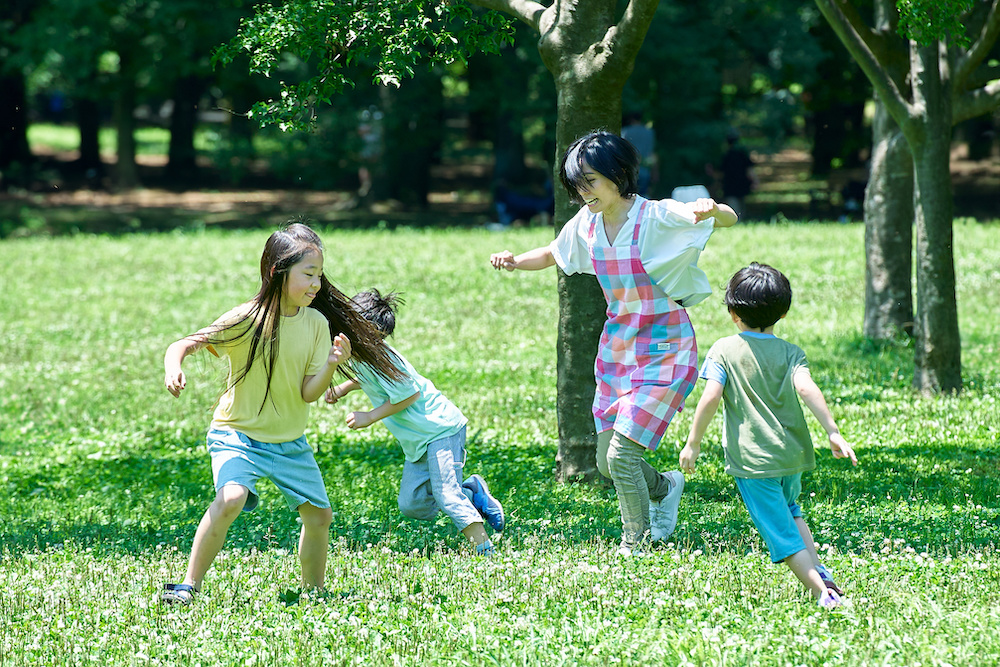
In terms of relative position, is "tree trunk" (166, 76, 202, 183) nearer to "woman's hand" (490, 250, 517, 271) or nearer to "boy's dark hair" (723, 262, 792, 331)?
"woman's hand" (490, 250, 517, 271)

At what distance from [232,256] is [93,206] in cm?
1279

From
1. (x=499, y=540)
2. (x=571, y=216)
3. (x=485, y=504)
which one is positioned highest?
(x=571, y=216)

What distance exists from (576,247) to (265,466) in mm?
1862

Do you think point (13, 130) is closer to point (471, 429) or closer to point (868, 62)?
point (471, 429)

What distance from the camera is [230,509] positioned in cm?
498

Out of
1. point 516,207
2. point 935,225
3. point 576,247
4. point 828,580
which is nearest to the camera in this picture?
point 828,580

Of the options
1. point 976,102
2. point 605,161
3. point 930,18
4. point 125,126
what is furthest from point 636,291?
point 125,126

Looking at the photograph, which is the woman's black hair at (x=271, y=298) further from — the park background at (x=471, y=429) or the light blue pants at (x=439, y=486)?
the light blue pants at (x=439, y=486)

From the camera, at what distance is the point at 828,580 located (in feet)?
15.8

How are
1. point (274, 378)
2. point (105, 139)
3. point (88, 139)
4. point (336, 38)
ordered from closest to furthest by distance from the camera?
1. point (274, 378)
2. point (336, 38)
3. point (88, 139)
4. point (105, 139)

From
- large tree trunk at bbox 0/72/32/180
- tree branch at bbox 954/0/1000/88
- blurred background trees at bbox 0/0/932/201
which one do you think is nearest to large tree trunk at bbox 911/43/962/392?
tree branch at bbox 954/0/1000/88

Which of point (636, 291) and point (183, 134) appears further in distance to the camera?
point (183, 134)

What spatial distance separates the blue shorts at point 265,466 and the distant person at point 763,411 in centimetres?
165

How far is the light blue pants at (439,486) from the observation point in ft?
19.8
